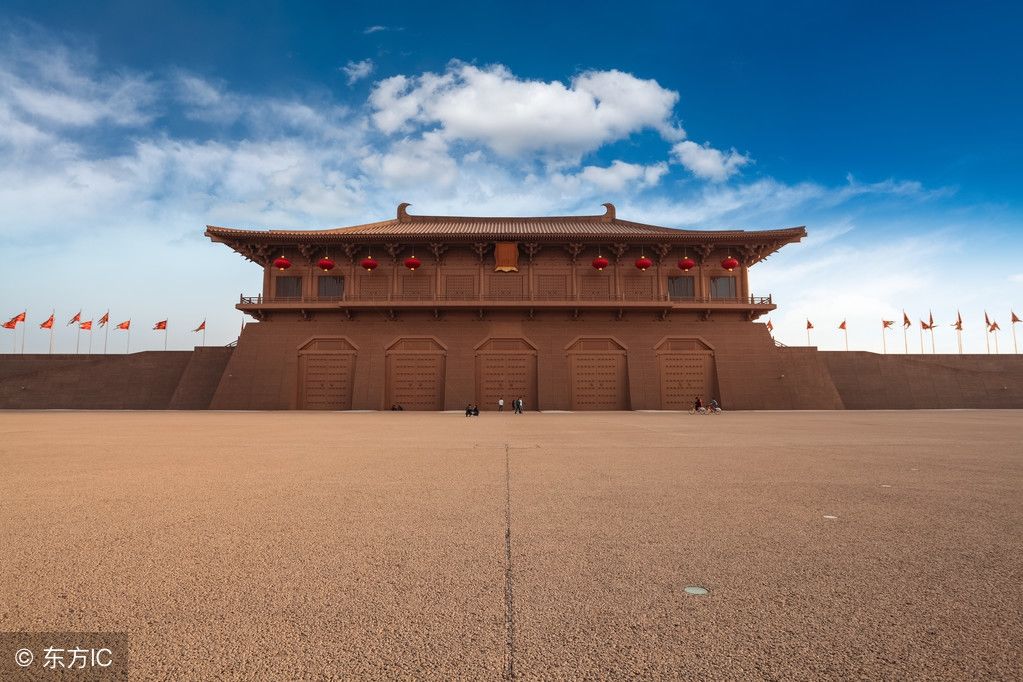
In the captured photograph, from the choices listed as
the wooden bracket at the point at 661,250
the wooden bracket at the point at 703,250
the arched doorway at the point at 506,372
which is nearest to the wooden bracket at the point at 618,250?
A: the wooden bracket at the point at 661,250

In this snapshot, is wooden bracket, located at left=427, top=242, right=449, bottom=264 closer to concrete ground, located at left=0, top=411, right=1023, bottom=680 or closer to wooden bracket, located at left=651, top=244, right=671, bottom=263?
wooden bracket, located at left=651, top=244, right=671, bottom=263

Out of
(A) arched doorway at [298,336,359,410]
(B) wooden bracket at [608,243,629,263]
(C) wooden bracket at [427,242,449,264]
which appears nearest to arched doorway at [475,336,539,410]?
(C) wooden bracket at [427,242,449,264]

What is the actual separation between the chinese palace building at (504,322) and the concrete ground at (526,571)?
21.6 m

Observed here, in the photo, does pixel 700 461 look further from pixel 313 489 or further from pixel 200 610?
pixel 200 610

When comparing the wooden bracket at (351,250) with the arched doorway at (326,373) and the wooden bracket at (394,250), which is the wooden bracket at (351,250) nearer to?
the wooden bracket at (394,250)

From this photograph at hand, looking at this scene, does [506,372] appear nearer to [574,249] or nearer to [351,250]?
[574,249]

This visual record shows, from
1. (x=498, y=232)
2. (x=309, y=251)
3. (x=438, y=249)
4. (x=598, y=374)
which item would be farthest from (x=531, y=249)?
(x=309, y=251)

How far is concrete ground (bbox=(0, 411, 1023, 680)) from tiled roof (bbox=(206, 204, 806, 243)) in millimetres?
23124

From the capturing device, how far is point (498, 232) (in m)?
29.1

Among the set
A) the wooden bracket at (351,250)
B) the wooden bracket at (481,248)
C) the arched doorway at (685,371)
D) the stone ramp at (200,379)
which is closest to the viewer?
the arched doorway at (685,371)

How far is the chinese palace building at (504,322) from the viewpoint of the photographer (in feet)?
92.0

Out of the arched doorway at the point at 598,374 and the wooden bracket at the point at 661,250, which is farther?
the wooden bracket at the point at 661,250

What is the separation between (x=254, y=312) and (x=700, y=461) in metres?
27.3

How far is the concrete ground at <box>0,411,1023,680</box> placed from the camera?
2.06 m
